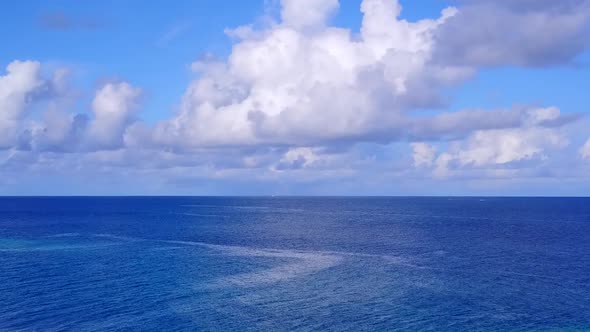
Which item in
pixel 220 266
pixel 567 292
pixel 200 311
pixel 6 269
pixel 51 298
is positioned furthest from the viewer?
pixel 220 266

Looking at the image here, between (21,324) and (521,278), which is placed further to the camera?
(521,278)

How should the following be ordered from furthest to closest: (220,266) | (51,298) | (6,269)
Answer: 1. (220,266)
2. (6,269)
3. (51,298)

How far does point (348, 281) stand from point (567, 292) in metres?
34.8

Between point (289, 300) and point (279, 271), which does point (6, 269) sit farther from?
point (289, 300)

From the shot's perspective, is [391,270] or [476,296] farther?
[391,270]

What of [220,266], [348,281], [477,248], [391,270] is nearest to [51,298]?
[220,266]

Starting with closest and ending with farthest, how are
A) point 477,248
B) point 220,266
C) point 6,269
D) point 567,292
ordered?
point 567,292
point 6,269
point 220,266
point 477,248

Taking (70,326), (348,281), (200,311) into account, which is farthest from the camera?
(348,281)

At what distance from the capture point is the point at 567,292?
78500 mm

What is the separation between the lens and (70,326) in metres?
61.1

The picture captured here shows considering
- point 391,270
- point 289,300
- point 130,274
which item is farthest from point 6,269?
point 391,270

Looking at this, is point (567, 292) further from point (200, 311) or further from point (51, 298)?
point (51, 298)

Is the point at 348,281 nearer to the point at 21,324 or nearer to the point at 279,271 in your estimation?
the point at 279,271

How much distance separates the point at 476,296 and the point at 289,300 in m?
29.0
